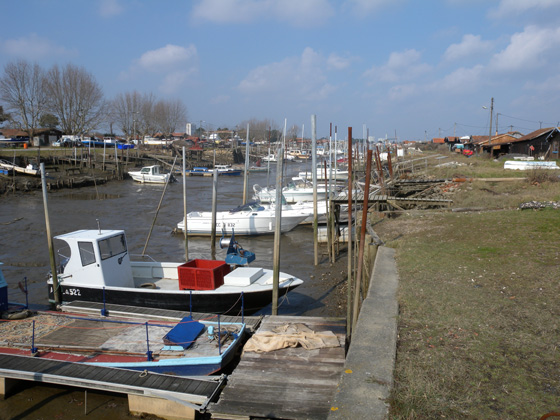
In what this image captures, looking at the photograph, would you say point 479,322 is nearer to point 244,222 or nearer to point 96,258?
point 96,258

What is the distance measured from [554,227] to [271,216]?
1498 cm

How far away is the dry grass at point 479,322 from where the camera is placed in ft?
15.7

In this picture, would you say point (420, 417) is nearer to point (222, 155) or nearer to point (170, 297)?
point (170, 297)

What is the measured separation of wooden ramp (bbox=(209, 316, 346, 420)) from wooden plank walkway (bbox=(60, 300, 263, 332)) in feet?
7.53

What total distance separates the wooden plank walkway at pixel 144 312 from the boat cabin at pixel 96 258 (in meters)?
0.77

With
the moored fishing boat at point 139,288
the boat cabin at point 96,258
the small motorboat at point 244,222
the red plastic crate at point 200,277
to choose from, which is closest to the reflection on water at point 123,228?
the small motorboat at point 244,222

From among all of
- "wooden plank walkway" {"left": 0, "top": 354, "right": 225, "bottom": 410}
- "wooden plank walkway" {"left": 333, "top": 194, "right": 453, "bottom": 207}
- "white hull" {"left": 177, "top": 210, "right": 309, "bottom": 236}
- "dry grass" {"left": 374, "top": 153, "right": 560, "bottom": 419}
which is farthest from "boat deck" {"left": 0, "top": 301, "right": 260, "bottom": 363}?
"white hull" {"left": 177, "top": 210, "right": 309, "bottom": 236}

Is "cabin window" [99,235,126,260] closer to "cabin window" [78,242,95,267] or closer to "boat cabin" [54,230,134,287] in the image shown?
"boat cabin" [54,230,134,287]

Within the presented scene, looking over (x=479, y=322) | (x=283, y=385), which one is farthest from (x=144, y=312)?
(x=479, y=322)

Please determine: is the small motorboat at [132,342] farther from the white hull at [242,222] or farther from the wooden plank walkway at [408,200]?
the white hull at [242,222]

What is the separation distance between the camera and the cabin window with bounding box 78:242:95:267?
462 inches

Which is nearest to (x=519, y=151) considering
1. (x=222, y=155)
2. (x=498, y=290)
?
(x=498, y=290)

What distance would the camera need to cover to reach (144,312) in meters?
10.9

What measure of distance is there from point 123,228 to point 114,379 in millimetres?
20645
